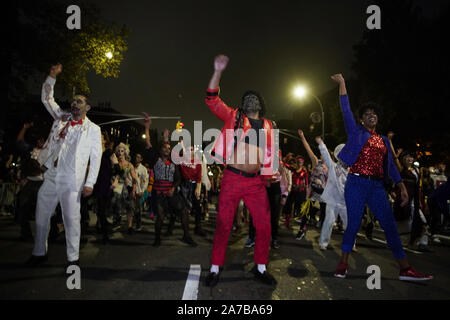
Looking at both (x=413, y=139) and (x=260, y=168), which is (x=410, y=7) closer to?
(x=413, y=139)

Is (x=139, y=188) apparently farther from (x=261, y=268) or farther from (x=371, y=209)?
(x=371, y=209)

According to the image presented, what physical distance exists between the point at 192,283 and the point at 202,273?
47cm

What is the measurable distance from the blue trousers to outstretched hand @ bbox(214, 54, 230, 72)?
87.1 inches

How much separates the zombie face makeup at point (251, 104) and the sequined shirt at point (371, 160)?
4.80ft

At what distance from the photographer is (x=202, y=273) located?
4.11 metres

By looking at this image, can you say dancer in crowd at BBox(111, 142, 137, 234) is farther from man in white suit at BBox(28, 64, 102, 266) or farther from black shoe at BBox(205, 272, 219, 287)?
black shoe at BBox(205, 272, 219, 287)

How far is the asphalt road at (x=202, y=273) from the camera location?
3318 mm

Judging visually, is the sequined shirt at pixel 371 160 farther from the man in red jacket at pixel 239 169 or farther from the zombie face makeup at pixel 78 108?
the zombie face makeup at pixel 78 108

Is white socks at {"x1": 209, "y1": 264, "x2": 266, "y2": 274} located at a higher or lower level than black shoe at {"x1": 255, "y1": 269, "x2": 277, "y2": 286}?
higher

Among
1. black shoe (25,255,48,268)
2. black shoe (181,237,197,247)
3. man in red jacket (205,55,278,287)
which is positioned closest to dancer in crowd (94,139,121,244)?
black shoe (181,237,197,247)

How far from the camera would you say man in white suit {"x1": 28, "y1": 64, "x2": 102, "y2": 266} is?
4.11 m

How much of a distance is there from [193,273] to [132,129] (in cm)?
11247
